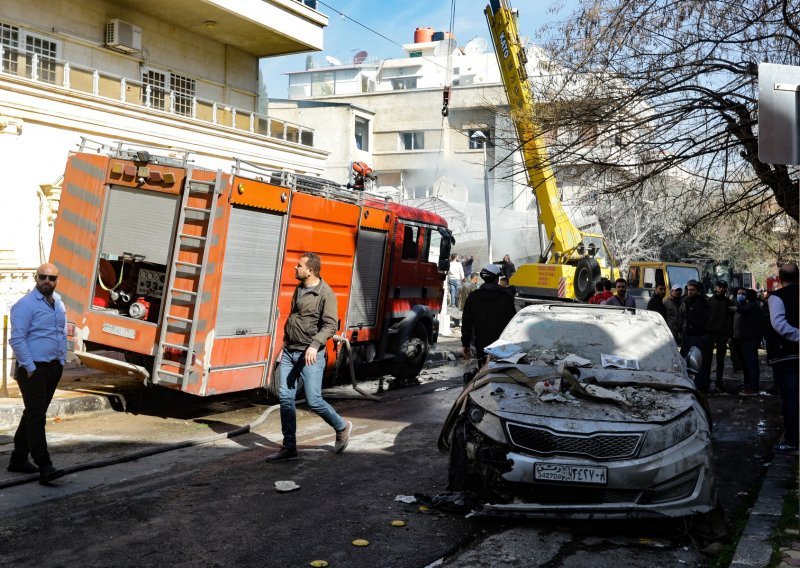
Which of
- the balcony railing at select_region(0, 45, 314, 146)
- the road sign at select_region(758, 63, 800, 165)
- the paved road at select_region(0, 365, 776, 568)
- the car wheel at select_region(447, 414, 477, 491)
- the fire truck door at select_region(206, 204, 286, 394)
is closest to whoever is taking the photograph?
the road sign at select_region(758, 63, 800, 165)

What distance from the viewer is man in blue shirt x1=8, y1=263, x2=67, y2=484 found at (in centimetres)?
662

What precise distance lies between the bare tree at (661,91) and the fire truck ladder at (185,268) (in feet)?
13.6

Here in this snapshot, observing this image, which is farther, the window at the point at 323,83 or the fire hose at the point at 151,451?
the window at the point at 323,83

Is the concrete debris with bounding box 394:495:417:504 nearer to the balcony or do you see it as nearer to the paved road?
the paved road

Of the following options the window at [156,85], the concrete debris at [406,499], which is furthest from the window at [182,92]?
the concrete debris at [406,499]

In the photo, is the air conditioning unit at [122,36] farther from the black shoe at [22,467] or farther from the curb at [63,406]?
the black shoe at [22,467]

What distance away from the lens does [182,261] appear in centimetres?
917

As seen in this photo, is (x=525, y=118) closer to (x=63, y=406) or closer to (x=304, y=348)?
(x=304, y=348)

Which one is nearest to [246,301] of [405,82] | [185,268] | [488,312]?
[185,268]

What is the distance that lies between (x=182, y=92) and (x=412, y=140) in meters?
31.1

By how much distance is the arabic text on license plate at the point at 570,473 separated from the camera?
5367mm

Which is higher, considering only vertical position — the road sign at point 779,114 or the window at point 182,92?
the window at point 182,92

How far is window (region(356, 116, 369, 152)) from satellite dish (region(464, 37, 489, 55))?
63.3 feet

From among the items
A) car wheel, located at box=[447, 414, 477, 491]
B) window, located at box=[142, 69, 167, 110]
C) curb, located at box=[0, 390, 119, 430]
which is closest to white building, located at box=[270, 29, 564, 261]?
window, located at box=[142, 69, 167, 110]
